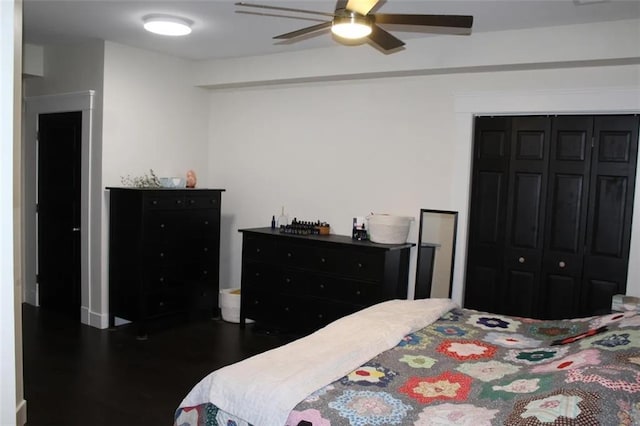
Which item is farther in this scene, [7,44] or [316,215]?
[316,215]

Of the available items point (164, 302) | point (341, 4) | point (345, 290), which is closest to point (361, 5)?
point (341, 4)

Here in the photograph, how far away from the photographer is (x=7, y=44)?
1.95 feet

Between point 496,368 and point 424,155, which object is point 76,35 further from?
point 496,368

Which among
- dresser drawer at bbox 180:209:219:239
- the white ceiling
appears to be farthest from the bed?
dresser drawer at bbox 180:209:219:239

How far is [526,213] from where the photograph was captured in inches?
166

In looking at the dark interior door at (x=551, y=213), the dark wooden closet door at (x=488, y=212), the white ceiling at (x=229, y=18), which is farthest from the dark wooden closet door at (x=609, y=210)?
the white ceiling at (x=229, y=18)

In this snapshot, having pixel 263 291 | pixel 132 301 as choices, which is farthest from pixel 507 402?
pixel 132 301

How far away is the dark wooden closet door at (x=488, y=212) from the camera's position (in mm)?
4285

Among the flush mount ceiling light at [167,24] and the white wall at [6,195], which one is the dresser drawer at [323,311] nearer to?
the flush mount ceiling light at [167,24]

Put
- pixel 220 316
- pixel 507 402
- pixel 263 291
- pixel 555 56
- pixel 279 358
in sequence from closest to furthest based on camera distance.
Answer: pixel 507 402
pixel 279 358
pixel 555 56
pixel 263 291
pixel 220 316

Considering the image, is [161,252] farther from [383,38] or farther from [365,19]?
[365,19]

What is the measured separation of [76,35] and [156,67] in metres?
0.79

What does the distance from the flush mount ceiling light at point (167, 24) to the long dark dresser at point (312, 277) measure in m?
1.87

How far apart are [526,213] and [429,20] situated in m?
2.13
